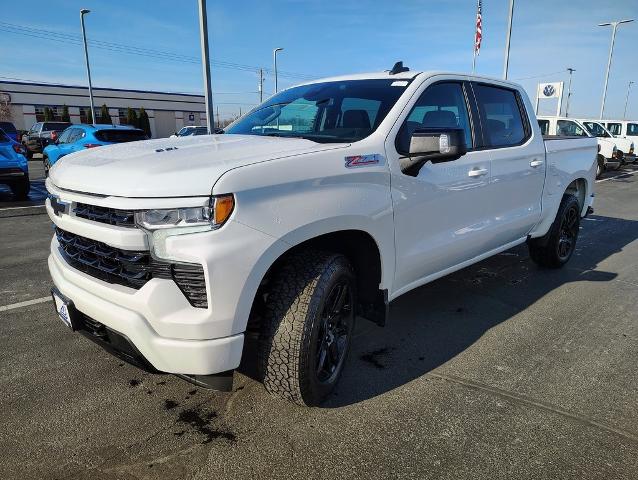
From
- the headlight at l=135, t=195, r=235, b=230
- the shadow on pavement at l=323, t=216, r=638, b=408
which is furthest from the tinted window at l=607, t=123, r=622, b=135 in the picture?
the headlight at l=135, t=195, r=235, b=230

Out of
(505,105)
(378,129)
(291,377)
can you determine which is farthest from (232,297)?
(505,105)

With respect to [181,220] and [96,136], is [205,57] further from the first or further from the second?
[181,220]

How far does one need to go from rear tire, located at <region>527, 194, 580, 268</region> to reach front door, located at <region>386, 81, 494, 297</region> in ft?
5.20

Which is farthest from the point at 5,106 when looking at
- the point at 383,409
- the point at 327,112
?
the point at 383,409

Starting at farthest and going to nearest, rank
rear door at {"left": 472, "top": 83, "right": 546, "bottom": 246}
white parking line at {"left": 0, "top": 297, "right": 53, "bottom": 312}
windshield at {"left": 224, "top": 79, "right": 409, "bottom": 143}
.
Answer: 1. white parking line at {"left": 0, "top": 297, "right": 53, "bottom": 312}
2. rear door at {"left": 472, "top": 83, "right": 546, "bottom": 246}
3. windshield at {"left": 224, "top": 79, "right": 409, "bottom": 143}

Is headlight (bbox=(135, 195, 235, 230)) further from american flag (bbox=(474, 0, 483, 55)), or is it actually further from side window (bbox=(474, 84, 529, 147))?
american flag (bbox=(474, 0, 483, 55))

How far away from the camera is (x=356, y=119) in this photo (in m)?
3.21

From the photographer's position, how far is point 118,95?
54.1m

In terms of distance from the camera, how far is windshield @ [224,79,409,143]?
3.12 m

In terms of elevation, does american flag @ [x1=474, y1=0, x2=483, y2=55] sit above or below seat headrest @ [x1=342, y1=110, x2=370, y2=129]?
above

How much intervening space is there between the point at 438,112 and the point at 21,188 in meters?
10.4

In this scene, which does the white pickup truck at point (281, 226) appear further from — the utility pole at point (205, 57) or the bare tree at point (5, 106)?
the bare tree at point (5, 106)

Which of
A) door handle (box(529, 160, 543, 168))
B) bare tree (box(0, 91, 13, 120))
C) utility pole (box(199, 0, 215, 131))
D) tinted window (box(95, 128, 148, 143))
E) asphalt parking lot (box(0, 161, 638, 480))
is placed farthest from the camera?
bare tree (box(0, 91, 13, 120))

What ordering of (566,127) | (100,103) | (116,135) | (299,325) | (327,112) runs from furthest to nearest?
(100,103), (566,127), (116,135), (327,112), (299,325)
